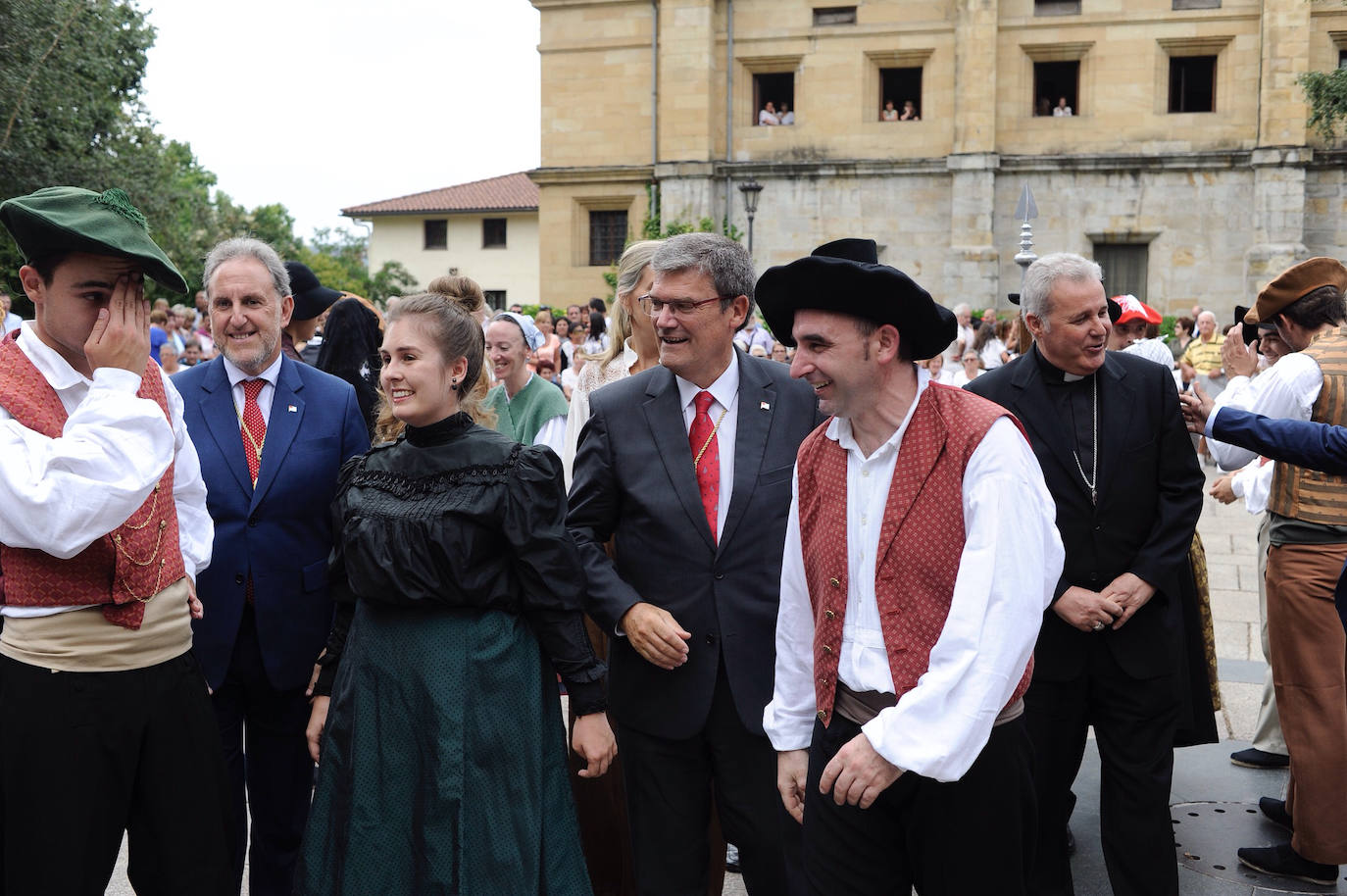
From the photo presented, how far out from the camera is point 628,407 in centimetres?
376

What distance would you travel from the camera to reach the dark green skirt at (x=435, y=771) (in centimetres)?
314

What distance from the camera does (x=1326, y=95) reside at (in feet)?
88.9

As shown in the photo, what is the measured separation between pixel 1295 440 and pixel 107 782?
3775 mm

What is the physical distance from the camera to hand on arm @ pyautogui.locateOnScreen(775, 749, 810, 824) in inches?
121

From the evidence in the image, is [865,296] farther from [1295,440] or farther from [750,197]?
[750,197]

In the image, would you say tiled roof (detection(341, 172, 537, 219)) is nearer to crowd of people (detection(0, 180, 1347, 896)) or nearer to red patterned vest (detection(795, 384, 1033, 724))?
crowd of people (detection(0, 180, 1347, 896))

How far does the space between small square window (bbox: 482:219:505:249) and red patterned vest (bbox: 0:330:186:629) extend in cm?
4765

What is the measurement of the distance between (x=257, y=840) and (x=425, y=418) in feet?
6.13

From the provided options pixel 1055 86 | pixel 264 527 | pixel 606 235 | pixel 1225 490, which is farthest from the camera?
pixel 606 235

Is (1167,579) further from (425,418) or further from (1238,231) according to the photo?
(1238,231)

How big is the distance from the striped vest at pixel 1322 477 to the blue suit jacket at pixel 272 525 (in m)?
3.72

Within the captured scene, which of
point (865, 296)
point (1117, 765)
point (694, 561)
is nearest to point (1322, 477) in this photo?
point (1117, 765)

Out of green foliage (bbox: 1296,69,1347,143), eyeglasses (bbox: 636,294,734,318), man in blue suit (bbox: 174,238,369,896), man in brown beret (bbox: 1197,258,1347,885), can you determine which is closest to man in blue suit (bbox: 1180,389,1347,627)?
man in brown beret (bbox: 1197,258,1347,885)

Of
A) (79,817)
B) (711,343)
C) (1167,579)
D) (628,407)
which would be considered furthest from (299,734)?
(1167,579)
